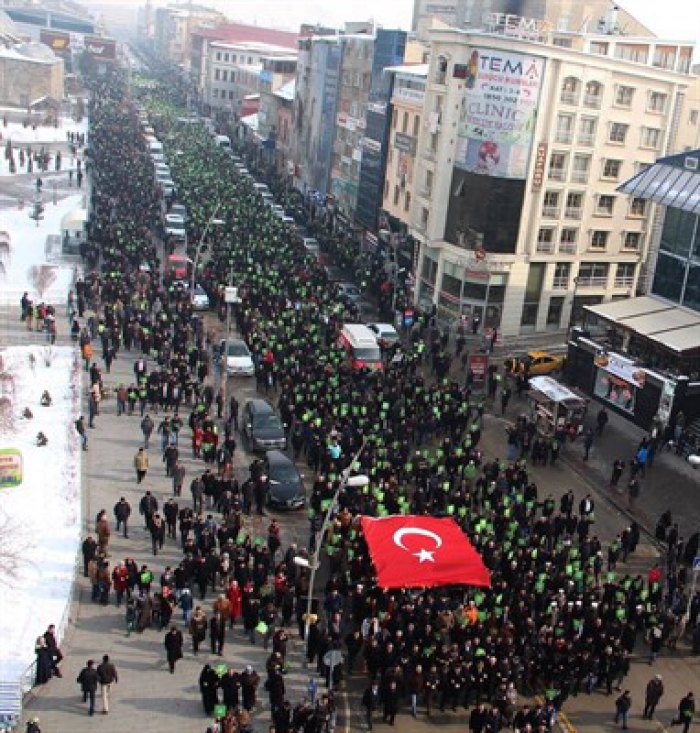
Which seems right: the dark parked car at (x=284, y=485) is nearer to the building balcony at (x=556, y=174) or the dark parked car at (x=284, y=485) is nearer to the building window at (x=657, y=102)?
the building balcony at (x=556, y=174)

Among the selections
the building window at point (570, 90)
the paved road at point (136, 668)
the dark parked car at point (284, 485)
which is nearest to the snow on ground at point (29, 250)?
the dark parked car at point (284, 485)

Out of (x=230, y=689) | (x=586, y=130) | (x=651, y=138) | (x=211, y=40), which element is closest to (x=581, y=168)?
(x=586, y=130)

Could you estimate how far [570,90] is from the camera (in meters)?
46.1

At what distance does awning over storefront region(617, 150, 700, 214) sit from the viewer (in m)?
37.0

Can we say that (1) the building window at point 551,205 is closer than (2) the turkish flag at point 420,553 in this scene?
No

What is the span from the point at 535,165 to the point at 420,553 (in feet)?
97.5

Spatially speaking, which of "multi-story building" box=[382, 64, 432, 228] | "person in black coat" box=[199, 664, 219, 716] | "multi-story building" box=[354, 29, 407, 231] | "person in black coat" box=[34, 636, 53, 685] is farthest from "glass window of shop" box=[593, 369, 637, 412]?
"multi-story building" box=[354, 29, 407, 231]

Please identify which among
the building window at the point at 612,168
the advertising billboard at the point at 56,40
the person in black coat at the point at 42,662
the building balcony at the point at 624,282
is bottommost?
the person in black coat at the point at 42,662

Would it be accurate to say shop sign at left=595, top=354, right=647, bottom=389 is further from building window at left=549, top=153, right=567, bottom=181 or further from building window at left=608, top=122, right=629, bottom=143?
building window at left=608, top=122, right=629, bottom=143

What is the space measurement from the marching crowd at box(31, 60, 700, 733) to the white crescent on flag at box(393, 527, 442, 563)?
2.54ft

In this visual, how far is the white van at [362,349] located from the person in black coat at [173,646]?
18.6 m

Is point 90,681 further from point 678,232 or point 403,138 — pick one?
point 403,138

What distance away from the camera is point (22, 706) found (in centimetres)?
1725

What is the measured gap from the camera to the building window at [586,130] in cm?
4731
